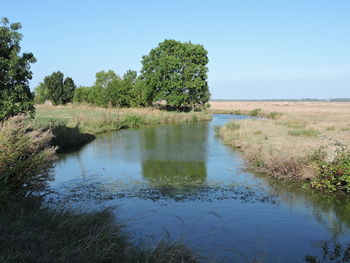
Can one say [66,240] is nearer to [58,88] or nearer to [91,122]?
[91,122]

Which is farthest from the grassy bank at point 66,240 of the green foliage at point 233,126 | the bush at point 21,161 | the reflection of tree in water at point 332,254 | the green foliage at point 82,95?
the green foliage at point 82,95

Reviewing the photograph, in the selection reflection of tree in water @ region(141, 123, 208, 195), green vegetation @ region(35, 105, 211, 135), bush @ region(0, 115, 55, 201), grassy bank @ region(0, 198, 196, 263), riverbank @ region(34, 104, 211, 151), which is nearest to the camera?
grassy bank @ region(0, 198, 196, 263)

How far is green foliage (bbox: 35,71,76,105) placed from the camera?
6419 centimetres

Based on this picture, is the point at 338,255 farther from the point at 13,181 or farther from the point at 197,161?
the point at 197,161

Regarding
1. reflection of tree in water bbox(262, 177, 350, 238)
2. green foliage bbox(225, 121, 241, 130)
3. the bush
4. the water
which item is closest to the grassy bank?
the bush

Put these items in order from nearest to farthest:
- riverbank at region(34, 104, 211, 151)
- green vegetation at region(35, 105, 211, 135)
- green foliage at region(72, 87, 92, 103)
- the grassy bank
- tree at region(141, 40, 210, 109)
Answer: the grassy bank < riverbank at region(34, 104, 211, 151) < green vegetation at region(35, 105, 211, 135) < tree at region(141, 40, 210, 109) < green foliage at region(72, 87, 92, 103)

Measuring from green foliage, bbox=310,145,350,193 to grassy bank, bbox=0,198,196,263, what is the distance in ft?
23.3

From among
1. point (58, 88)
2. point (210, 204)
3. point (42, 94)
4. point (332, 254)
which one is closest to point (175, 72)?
point (58, 88)

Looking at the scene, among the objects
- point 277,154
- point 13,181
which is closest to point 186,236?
point 13,181

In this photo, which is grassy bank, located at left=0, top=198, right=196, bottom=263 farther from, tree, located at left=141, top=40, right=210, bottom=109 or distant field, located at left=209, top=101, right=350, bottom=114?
distant field, located at left=209, top=101, right=350, bottom=114

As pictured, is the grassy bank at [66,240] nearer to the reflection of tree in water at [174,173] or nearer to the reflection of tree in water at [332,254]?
the reflection of tree in water at [332,254]

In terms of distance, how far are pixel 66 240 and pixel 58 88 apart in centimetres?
6294

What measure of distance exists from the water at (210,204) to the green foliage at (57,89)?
49.1 meters

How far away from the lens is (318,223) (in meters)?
9.50
